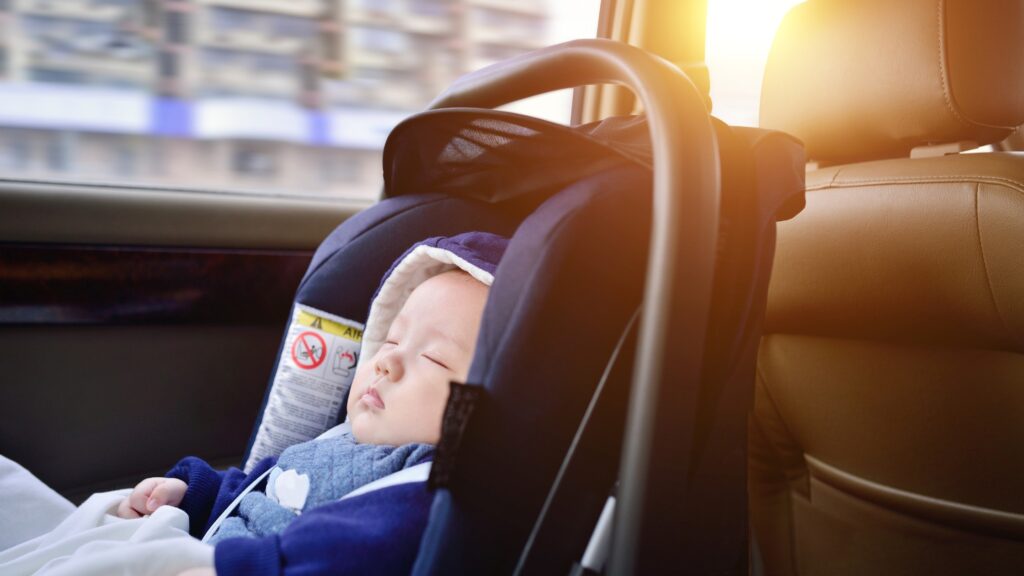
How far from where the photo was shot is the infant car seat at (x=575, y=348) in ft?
2.53

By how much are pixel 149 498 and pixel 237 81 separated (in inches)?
43.3

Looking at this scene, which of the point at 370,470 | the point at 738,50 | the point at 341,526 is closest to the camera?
the point at 341,526

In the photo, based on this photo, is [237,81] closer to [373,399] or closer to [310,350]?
[310,350]

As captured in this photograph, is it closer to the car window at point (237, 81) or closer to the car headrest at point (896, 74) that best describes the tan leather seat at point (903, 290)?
the car headrest at point (896, 74)

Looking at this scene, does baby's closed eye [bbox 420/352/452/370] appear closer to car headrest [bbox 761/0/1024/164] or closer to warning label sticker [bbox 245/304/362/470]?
warning label sticker [bbox 245/304/362/470]

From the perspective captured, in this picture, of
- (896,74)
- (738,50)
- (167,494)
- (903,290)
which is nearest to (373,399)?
(167,494)

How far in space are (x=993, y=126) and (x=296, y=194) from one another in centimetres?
152

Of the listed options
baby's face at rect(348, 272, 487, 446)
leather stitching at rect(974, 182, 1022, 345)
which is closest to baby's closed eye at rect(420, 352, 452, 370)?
baby's face at rect(348, 272, 487, 446)

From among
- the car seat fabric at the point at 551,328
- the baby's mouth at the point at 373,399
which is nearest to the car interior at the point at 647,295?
the car seat fabric at the point at 551,328

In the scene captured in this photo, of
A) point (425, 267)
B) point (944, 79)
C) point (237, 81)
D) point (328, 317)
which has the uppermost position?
point (944, 79)

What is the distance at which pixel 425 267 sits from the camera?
1.24 metres

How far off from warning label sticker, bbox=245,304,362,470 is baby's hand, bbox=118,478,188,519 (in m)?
0.17

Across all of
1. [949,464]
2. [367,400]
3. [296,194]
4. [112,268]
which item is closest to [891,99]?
[949,464]

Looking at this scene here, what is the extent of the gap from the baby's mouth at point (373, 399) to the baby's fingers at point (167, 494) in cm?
36
